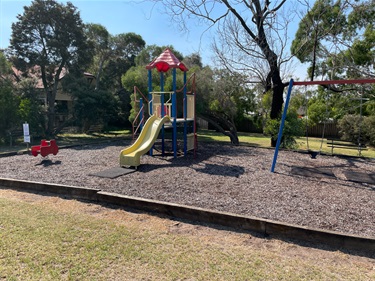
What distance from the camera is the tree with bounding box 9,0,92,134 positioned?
16.1 m

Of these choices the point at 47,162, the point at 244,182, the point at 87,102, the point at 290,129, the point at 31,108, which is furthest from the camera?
the point at 87,102

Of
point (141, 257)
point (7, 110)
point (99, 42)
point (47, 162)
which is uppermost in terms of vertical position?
point (99, 42)

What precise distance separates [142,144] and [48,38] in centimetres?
1372

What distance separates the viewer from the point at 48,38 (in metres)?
16.6

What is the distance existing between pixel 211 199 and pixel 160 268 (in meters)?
2.09

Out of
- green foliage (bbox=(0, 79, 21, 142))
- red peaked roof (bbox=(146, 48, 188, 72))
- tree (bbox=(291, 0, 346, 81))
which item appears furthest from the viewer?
green foliage (bbox=(0, 79, 21, 142))

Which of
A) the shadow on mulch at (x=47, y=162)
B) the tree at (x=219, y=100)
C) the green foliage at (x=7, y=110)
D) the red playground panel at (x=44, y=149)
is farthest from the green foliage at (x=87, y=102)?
the shadow on mulch at (x=47, y=162)

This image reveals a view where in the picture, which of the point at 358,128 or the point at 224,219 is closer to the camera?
the point at 224,219

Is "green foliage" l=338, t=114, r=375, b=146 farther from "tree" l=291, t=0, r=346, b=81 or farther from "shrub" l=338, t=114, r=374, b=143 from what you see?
"tree" l=291, t=0, r=346, b=81

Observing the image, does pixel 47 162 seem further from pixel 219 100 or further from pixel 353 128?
pixel 353 128

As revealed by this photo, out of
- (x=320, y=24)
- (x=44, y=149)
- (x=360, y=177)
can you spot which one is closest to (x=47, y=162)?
(x=44, y=149)

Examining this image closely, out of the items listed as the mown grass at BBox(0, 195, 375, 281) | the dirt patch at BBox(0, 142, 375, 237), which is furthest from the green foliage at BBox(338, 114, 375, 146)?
the mown grass at BBox(0, 195, 375, 281)

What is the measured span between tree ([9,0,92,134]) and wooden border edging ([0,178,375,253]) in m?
12.9

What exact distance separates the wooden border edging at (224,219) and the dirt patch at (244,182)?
30 centimetres
